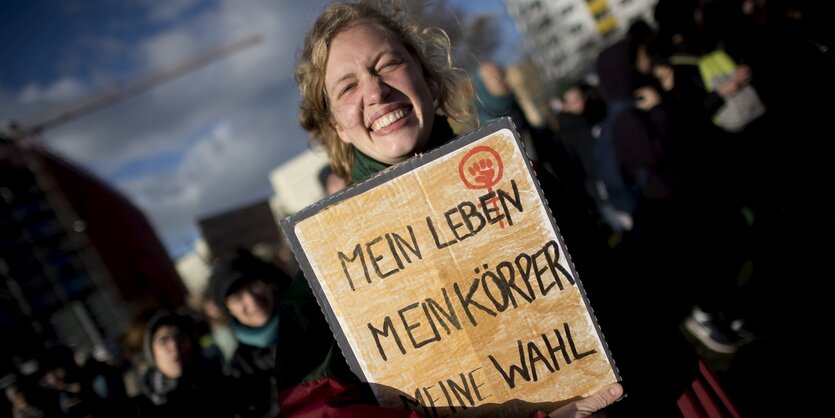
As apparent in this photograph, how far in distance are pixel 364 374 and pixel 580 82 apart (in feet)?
17.5

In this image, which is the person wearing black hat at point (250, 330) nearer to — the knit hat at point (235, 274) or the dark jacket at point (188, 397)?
the knit hat at point (235, 274)

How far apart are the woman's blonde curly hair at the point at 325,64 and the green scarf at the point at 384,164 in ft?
0.61

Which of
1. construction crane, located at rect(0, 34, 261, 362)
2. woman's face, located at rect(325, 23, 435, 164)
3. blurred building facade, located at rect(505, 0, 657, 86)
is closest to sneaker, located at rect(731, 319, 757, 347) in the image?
woman's face, located at rect(325, 23, 435, 164)

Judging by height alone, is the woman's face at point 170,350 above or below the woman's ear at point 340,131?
below

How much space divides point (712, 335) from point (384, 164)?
3121 millimetres

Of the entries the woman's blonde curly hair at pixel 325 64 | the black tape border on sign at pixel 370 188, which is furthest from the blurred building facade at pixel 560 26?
the black tape border on sign at pixel 370 188

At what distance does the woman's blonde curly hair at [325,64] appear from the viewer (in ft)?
4.77

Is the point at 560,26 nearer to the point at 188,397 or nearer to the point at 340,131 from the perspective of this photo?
the point at 188,397

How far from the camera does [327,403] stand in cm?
119

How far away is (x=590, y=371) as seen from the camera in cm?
122

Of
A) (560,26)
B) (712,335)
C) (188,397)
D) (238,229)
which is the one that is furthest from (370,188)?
(560,26)

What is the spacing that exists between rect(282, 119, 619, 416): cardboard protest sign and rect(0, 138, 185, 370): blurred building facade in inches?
1005

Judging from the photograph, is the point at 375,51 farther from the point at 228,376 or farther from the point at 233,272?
the point at 228,376

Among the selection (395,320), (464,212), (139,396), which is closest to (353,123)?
(464,212)
